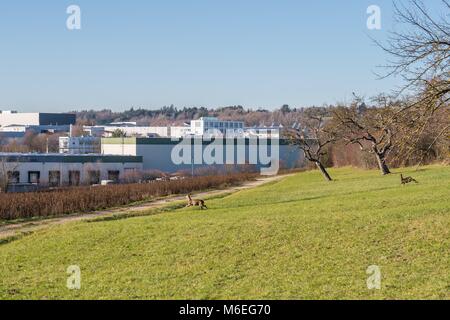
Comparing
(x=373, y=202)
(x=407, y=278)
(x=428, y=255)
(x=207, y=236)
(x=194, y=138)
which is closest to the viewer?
(x=407, y=278)

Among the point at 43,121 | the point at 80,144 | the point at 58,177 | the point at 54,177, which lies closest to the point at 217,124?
the point at 43,121

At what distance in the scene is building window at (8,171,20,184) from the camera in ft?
224

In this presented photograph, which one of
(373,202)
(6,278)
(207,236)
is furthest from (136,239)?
(373,202)

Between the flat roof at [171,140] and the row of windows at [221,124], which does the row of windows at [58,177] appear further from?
the row of windows at [221,124]

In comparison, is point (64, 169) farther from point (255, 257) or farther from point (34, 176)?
point (255, 257)

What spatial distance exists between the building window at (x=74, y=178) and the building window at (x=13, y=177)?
5712 millimetres

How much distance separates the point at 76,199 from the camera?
42.1 metres

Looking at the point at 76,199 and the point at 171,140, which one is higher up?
the point at 171,140

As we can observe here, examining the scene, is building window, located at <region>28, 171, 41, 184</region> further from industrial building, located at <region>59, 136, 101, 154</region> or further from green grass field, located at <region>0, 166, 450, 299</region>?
green grass field, located at <region>0, 166, 450, 299</region>

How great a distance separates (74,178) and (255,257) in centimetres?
6281

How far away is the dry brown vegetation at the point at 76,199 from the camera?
37375 millimetres

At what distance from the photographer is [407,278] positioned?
1161 centimetres
